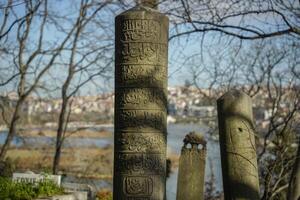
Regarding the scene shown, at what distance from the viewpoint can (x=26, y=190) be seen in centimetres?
1029

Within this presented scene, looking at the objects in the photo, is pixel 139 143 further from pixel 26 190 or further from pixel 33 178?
pixel 33 178

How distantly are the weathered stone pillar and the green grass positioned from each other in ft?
12.1

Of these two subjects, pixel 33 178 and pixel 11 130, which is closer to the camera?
pixel 33 178

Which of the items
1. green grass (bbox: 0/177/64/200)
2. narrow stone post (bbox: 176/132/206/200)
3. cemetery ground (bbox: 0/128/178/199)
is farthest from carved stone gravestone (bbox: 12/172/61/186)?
cemetery ground (bbox: 0/128/178/199)

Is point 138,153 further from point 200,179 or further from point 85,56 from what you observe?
point 85,56

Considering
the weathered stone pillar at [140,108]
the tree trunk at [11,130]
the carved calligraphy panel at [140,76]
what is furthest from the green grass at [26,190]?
the tree trunk at [11,130]

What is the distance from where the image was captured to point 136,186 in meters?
6.62

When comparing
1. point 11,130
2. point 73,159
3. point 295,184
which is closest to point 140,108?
point 295,184

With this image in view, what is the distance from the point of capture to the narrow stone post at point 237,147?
22.9 ft

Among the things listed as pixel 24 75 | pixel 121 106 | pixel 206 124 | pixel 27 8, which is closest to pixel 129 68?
pixel 121 106

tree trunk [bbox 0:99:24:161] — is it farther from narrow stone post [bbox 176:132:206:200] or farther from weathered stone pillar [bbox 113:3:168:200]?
weathered stone pillar [bbox 113:3:168:200]

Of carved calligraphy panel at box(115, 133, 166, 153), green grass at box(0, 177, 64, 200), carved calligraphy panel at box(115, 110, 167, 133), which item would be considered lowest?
green grass at box(0, 177, 64, 200)

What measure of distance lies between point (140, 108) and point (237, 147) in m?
1.32

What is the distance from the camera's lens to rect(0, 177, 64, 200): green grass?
32.4 ft
